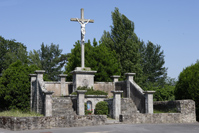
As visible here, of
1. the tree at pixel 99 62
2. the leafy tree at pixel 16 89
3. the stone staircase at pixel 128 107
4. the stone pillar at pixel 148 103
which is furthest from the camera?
the tree at pixel 99 62

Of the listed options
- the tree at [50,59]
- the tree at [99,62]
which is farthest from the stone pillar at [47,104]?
the tree at [50,59]

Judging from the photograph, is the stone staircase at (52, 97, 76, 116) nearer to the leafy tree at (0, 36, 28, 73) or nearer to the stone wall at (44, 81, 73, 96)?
the stone wall at (44, 81, 73, 96)

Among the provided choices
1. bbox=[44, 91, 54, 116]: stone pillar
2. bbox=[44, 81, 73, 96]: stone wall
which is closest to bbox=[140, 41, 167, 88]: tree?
bbox=[44, 81, 73, 96]: stone wall

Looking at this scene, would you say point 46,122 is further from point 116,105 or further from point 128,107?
point 128,107

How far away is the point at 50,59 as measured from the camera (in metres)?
61.1

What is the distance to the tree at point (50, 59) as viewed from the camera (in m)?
58.8

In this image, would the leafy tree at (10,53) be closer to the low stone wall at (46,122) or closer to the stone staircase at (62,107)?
the stone staircase at (62,107)

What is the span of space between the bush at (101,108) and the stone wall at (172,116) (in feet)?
14.7

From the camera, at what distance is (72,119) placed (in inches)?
707

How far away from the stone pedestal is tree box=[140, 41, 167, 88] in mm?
30146

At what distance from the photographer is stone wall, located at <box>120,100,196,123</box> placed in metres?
19.9

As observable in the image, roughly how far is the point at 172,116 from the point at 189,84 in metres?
4.20

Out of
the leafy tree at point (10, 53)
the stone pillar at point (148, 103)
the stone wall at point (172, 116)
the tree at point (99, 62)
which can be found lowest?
the stone wall at point (172, 116)

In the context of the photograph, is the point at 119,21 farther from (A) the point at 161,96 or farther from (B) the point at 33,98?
(B) the point at 33,98
